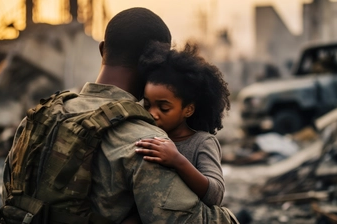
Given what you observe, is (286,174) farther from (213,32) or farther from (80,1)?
(213,32)

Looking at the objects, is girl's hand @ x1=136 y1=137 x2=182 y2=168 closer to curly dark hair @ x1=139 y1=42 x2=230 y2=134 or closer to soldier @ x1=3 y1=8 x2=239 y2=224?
soldier @ x1=3 y1=8 x2=239 y2=224

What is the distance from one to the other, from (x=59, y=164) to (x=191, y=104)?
2.14 ft

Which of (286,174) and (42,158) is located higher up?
(42,158)

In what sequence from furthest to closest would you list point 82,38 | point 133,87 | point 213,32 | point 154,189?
point 213,32 → point 82,38 → point 133,87 → point 154,189

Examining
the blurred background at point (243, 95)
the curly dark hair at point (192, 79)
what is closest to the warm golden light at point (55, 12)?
the blurred background at point (243, 95)

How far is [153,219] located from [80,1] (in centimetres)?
1129

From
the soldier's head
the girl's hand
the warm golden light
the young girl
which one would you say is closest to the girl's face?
the young girl

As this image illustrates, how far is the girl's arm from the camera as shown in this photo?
1.83 metres

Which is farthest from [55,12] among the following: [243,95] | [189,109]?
[189,109]

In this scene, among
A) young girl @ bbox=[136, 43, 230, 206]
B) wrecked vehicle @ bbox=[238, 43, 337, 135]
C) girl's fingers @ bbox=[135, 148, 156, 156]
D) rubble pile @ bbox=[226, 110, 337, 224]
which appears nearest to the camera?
girl's fingers @ bbox=[135, 148, 156, 156]

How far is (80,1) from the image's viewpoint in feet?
41.5

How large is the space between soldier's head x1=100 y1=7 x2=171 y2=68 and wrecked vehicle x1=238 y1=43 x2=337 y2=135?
10.5 meters

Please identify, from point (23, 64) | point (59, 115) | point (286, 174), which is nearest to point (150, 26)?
point (59, 115)

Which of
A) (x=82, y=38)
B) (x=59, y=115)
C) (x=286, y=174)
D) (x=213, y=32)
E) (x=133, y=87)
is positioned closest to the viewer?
(x=59, y=115)
